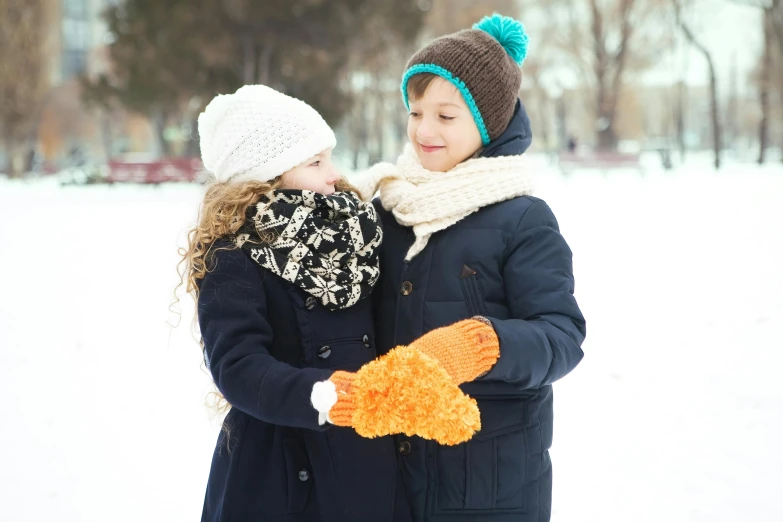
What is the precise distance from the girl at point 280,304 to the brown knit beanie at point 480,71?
0.36 metres

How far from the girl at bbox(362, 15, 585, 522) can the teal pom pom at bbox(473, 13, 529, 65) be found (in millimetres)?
68

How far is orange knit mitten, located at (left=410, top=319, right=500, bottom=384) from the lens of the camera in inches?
57.9

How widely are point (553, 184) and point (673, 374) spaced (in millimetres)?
14582

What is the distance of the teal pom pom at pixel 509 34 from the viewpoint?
2.02m

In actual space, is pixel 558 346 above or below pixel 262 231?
below

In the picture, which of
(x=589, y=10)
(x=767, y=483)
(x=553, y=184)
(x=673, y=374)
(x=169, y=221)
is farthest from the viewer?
(x=589, y=10)

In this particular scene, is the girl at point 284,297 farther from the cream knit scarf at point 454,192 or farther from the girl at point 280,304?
the cream knit scarf at point 454,192

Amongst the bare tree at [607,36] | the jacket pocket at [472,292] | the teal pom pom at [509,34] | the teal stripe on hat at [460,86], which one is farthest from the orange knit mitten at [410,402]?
the bare tree at [607,36]

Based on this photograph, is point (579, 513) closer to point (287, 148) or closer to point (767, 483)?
point (767, 483)

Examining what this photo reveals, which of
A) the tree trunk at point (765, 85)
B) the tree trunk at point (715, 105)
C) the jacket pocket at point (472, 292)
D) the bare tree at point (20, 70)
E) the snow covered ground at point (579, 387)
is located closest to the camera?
the jacket pocket at point (472, 292)

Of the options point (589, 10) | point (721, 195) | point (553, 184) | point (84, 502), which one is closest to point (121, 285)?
point (84, 502)

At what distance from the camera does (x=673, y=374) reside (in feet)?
16.8

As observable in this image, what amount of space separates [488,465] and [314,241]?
2.36 feet

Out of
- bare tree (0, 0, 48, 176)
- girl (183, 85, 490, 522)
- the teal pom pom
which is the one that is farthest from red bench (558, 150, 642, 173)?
girl (183, 85, 490, 522)
